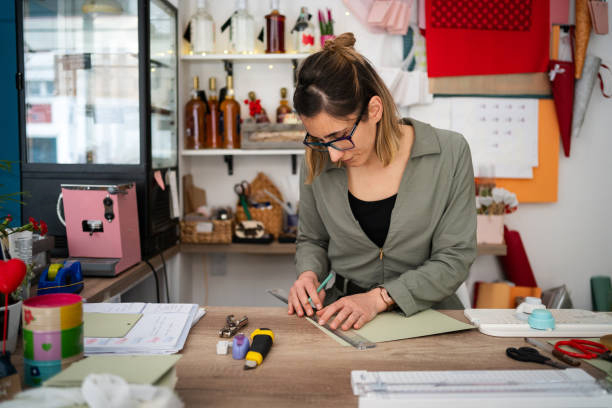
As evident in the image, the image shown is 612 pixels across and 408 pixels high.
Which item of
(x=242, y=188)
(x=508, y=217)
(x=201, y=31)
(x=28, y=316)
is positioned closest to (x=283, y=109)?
(x=242, y=188)

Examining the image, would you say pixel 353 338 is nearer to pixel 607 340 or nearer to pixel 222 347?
pixel 222 347

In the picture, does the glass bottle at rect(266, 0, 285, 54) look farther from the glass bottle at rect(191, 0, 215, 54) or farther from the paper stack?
the paper stack

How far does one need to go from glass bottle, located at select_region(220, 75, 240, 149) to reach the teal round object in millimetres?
1970

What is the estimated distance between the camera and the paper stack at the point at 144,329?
1.04 meters

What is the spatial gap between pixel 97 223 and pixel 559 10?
2.71m

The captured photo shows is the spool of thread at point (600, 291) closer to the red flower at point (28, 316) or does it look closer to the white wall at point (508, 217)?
the white wall at point (508, 217)

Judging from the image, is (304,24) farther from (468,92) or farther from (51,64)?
(51,64)

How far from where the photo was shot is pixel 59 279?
4.48 ft

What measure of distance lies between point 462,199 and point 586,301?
214 cm

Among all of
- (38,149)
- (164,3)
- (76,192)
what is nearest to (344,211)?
(76,192)

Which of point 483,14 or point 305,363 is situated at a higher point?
point 483,14

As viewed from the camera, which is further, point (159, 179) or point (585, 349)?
point (159, 179)

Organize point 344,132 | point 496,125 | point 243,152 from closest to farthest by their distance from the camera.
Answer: point 344,132 → point 243,152 → point 496,125

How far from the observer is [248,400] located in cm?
85
